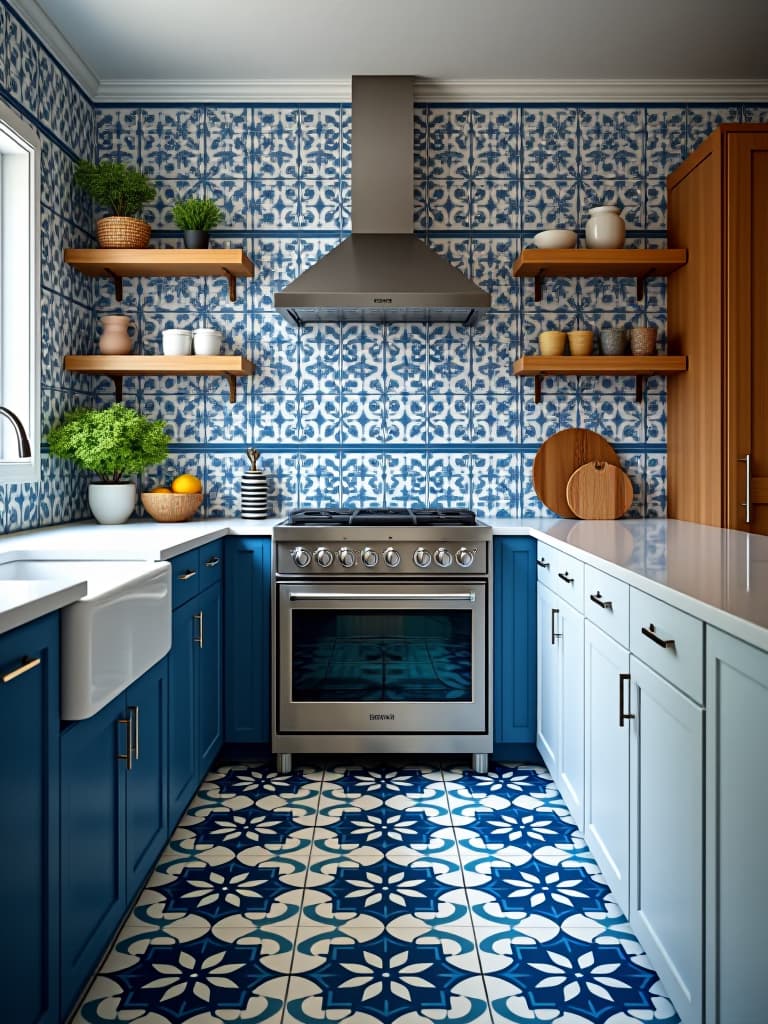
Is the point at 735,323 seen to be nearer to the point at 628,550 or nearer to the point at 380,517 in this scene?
the point at 628,550

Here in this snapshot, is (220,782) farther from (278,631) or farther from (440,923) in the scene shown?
(440,923)

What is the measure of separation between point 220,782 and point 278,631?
22.3 inches

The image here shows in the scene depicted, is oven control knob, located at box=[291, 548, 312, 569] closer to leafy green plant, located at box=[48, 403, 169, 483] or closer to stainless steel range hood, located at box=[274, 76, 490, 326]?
leafy green plant, located at box=[48, 403, 169, 483]

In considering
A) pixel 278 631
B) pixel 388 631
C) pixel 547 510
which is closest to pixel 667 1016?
pixel 388 631

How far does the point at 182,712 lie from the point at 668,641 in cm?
149

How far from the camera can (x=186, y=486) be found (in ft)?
10.8

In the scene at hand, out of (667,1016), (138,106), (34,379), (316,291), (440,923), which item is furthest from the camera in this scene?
(138,106)

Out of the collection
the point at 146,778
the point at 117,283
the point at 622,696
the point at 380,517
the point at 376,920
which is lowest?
the point at 376,920

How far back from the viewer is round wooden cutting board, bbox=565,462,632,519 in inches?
136

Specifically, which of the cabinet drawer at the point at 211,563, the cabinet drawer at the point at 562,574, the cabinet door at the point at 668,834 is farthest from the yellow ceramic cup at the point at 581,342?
the cabinet door at the point at 668,834

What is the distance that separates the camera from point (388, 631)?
2.97m

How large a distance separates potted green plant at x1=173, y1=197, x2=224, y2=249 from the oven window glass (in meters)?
1.58

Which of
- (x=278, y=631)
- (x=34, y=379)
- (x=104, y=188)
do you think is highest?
(x=104, y=188)

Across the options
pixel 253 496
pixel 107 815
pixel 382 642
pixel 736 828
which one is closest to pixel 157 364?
pixel 253 496
